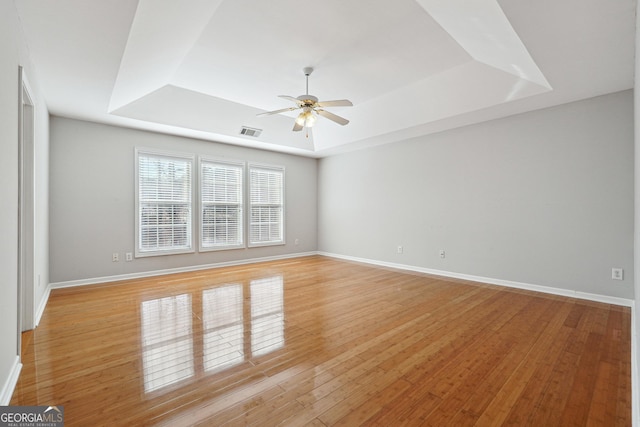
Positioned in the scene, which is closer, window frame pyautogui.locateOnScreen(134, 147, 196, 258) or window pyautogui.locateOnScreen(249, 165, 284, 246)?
→ window frame pyautogui.locateOnScreen(134, 147, 196, 258)

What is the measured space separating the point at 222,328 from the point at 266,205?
4.18m

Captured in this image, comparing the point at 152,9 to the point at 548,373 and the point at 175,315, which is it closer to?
the point at 175,315

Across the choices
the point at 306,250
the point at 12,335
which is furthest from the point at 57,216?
the point at 306,250

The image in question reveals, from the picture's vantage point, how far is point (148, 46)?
2.88 meters

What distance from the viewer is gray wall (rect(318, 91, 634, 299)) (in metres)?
3.66

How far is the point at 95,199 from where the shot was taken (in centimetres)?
474

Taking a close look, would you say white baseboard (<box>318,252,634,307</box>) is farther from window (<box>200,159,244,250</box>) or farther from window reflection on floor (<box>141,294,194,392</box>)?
window reflection on floor (<box>141,294,194,392</box>)

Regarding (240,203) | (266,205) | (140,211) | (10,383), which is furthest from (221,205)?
(10,383)

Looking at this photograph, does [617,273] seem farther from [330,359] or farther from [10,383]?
[10,383]

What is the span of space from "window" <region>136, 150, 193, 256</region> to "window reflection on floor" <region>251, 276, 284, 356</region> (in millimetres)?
1938

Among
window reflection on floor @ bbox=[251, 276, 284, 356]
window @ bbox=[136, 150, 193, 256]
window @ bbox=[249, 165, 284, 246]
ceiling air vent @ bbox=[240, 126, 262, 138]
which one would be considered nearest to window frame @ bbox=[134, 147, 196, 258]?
window @ bbox=[136, 150, 193, 256]

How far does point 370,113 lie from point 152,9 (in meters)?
3.68

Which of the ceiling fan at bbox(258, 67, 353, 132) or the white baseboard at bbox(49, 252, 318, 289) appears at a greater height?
the ceiling fan at bbox(258, 67, 353, 132)

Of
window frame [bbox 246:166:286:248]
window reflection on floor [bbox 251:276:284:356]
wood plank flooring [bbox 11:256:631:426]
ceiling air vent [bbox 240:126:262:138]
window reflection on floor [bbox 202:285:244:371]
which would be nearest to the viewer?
wood plank flooring [bbox 11:256:631:426]
